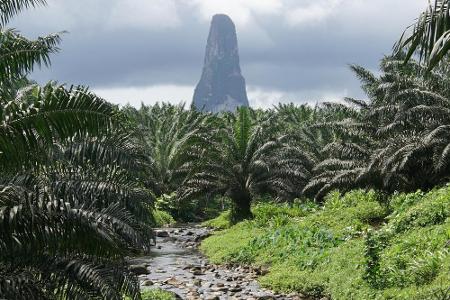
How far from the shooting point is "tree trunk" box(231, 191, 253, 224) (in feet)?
77.0

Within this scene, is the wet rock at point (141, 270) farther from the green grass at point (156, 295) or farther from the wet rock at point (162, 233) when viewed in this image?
the wet rock at point (162, 233)

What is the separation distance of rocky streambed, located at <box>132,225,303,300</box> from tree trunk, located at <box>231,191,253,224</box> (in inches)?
138

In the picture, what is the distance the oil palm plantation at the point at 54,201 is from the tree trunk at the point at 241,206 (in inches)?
616

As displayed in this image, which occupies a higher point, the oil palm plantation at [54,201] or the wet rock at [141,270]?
the oil palm plantation at [54,201]

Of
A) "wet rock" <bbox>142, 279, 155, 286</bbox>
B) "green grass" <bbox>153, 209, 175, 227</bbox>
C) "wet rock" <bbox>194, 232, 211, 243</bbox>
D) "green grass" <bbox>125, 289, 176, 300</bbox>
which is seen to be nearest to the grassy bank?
"wet rock" <bbox>194, 232, 211, 243</bbox>

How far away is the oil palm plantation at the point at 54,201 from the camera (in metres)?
5.75

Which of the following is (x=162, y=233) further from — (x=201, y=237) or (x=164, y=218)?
(x=164, y=218)

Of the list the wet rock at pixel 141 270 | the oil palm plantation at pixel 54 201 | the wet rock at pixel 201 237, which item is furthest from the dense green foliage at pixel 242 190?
the wet rock at pixel 201 237

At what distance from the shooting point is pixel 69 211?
5.96 m

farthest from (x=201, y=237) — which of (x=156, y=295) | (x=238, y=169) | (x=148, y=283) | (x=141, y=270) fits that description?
(x=156, y=295)

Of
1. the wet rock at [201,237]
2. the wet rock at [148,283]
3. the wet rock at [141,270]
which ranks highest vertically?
the wet rock at [201,237]

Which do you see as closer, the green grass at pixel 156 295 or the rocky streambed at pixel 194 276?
the green grass at pixel 156 295

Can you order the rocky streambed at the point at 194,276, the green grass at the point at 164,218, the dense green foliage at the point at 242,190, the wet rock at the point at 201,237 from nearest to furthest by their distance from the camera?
the dense green foliage at the point at 242,190, the rocky streambed at the point at 194,276, the wet rock at the point at 201,237, the green grass at the point at 164,218

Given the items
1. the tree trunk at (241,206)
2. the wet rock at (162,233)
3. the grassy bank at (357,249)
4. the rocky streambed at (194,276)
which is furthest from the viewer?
the wet rock at (162,233)
